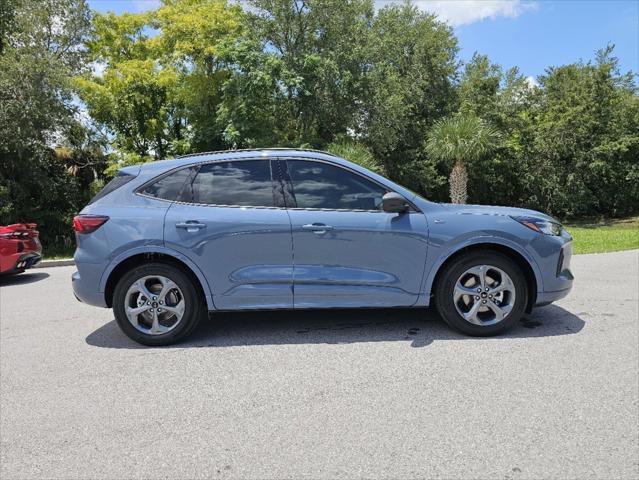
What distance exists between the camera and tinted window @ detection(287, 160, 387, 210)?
4.65 metres

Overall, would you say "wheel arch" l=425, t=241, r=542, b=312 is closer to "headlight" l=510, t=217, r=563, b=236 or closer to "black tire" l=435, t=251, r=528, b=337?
"black tire" l=435, t=251, r=528, b=337

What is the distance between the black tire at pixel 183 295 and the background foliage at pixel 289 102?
11.5 m

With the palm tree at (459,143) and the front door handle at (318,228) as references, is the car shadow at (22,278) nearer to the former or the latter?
the front door handle at (318,228)

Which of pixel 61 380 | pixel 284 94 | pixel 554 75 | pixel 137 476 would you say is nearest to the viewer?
pixel 137 476

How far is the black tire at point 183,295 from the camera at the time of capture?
4.59 meters

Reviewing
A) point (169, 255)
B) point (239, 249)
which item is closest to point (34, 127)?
point (169, 255)

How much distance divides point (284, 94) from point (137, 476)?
17.1 meters

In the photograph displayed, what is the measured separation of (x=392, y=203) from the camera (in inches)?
178

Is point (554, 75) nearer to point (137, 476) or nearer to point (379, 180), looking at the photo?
point (379, 180)

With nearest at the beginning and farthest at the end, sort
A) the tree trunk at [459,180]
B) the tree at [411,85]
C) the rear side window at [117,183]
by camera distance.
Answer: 1. the rear side window at [117,183]
2. the tree trunk at [459,180]
3. the tree at [411,85]

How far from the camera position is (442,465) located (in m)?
2.64

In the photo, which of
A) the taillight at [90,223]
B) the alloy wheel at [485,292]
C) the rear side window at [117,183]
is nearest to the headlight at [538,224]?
the alloy wheel at [485,292]

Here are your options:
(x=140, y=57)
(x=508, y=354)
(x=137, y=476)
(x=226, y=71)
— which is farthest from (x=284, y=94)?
(x=137, y=476)

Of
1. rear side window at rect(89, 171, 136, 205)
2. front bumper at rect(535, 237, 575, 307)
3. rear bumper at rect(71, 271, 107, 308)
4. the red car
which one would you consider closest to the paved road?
front bumper at rect(535, 237, 575, 307)
